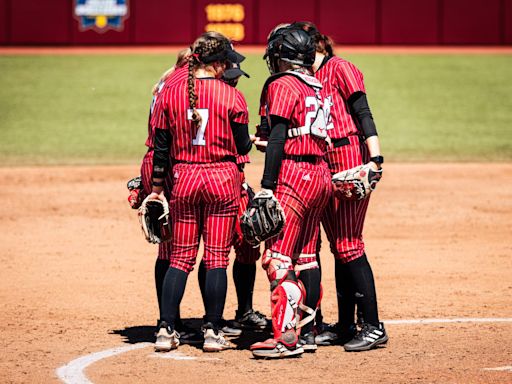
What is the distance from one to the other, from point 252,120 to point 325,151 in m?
13.2

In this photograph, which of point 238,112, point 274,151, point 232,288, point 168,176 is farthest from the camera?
point 232,288

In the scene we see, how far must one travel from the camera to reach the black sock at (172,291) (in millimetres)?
6512

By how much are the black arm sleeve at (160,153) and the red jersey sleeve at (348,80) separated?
3.52 ft

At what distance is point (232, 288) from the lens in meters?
8.63

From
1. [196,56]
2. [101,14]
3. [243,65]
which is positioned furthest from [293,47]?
[101,14]

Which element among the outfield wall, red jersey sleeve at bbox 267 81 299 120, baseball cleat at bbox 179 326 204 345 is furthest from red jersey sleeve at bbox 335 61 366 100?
the outfield wall

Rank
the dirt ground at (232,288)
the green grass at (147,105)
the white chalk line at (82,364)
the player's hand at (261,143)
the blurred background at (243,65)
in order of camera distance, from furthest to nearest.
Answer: the blurred background at (243,65) → the green grass at (147,105) → the player's hand at (261,143) → the dirt ground at (232,288) → the white chalk line at (82,364)

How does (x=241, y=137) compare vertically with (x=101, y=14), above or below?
below

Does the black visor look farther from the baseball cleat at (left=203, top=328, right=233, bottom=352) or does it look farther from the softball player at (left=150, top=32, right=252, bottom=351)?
the baseball cleat at (left=203, top=328, right=233, bottom=352)

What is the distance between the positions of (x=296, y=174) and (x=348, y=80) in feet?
2.23

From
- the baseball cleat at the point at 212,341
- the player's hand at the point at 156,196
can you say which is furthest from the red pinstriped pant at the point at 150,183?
the baseball cleat at the point at 212,341

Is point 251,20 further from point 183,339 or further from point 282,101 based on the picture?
point 282,101

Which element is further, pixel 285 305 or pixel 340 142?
pixel 340 142

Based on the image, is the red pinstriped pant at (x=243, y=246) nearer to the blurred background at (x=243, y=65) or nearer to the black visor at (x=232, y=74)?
the black visor at (x=232, y=74)
